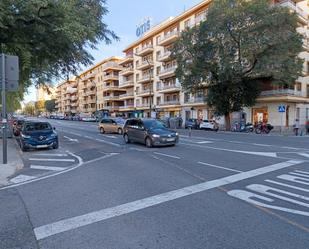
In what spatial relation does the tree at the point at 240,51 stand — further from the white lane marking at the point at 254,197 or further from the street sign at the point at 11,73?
the white lane marking at the point at 254,197

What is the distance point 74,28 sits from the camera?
1086cm

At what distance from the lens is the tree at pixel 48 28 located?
10.3 m

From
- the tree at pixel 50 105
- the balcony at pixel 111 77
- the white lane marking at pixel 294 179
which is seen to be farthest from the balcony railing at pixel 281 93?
the tree at pixel 50 105

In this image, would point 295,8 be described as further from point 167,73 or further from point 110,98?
point 110,98

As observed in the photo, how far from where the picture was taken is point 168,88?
56688 millimetres

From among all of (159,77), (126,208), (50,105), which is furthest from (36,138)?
(50,105)

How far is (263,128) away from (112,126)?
15391 mm

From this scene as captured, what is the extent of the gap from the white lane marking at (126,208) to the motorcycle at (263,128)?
2472 centimetres

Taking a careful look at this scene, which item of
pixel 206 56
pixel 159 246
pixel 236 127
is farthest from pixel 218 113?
pixel 159 246

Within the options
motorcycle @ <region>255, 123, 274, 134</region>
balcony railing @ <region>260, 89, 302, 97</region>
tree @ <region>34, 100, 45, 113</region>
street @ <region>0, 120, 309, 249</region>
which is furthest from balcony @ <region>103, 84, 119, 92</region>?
tree @ <region>34, 100, 45, 113</region>

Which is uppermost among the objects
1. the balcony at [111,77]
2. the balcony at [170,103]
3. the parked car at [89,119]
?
the balcony at [111,77]

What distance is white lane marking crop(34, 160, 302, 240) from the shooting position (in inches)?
191

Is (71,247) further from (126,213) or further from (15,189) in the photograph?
(15,189)

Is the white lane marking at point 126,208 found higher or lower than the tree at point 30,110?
lower
